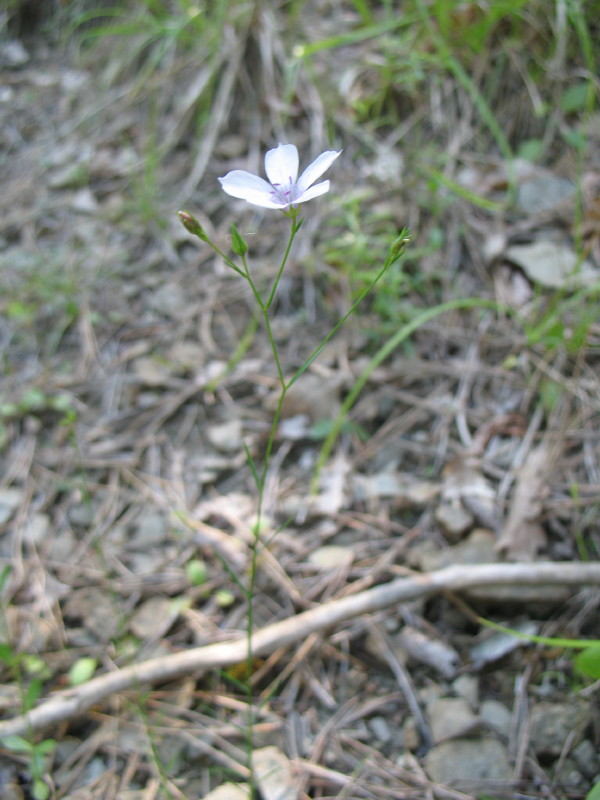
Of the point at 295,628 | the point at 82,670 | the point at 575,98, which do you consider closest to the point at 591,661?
the point at 295,628

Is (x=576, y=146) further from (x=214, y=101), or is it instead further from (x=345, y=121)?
(x=214, y=101)

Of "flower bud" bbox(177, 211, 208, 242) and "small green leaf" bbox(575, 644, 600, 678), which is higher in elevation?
"flower bud" bbox(177, 211, 208, 242)

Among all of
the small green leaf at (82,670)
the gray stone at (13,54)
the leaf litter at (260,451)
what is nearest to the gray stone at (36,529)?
the leaf litter at (260,451)

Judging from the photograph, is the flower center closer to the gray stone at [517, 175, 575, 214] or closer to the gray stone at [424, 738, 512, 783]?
the gray stone at [424, 738, 512, 783]

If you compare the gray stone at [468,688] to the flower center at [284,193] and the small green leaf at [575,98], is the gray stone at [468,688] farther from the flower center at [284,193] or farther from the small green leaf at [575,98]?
the small green leaf at [575,98]

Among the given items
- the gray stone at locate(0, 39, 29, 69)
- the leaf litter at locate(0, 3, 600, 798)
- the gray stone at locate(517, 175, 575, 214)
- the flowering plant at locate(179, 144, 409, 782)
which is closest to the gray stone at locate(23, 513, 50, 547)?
the leaf litter at locate(0, 3, 600, 798)

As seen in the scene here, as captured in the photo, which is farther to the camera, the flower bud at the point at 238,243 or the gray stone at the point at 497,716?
the gray stone at the point at 497,716
